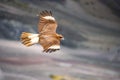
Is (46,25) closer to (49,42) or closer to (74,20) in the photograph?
(49,42)

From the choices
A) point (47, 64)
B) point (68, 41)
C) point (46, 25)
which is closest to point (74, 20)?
point (68, 41)

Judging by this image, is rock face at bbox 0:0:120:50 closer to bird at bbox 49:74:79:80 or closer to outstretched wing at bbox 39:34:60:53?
Result: bird at bbox 49:74:79:80

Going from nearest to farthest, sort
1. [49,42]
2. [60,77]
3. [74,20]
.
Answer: [49,42] < [60,77] < [74,20]

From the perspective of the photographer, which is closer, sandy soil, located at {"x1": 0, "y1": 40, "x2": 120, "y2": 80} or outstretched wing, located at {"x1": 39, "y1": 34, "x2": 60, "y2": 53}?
outstretched wing, located at {"x1": 39, "y1": 34, "x2": 60, "y2": 53}

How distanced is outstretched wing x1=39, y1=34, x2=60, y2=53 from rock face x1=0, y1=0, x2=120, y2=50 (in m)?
1.26

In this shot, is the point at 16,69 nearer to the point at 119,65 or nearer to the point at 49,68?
the point at 49,68

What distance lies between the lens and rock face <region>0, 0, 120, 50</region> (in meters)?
2.53

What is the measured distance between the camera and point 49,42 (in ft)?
4.09

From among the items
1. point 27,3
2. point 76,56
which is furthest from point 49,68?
point 27,3

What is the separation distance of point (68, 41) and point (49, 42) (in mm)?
1460

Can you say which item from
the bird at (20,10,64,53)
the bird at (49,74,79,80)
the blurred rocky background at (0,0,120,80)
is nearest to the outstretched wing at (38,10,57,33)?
the bird at (20,10,64,53)

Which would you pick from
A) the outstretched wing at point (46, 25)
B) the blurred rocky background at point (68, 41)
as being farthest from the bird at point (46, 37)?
the blurred rocky background at point (68, 41)

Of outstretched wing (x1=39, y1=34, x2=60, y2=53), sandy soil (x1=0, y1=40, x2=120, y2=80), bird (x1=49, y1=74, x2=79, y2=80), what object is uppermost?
sandy soil (x1=0, y1=40, x2=120, y2=80)

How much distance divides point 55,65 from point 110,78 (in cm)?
52
